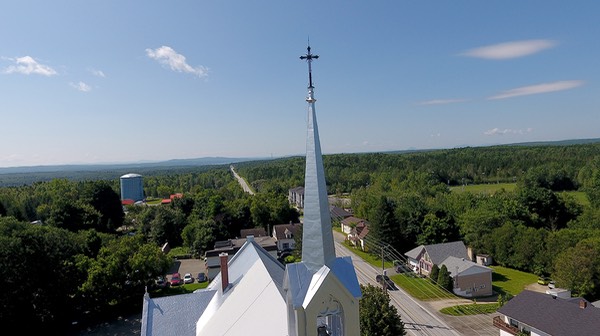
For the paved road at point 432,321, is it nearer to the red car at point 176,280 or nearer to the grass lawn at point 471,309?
the grass lawn at point 471,309

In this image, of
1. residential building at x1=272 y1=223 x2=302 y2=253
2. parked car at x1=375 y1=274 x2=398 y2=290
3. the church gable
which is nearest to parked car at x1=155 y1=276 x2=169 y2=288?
residential building at x1=272 y1=223 x2=302 y2=253

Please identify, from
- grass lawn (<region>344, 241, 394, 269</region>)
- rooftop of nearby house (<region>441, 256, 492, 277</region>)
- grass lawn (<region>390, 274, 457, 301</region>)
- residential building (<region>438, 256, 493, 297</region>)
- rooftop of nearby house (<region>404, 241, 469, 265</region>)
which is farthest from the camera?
grass lawn (<region>344, 241, 394, 269</region>)

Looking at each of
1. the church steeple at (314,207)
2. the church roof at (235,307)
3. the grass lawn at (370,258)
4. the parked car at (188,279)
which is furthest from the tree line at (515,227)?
the church steeple at (314,207)

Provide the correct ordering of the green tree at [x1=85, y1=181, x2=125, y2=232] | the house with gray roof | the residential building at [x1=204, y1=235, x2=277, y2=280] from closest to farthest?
1. the house with gray roof
2. the residential building at [x1=204, y1=235, x2=277, y2=280]
3. the green tree at [x1=85, y1=181, x2=125, y2=232]

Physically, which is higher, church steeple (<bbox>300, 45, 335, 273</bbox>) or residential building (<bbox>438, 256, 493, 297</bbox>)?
church steeple (<bbox>300, 45, 335, 273</bbox>)

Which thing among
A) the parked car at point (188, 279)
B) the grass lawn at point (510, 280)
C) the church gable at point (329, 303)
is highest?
the church gable at point (329, 303)

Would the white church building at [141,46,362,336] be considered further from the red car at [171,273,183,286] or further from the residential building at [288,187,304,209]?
the residential building at [288,187,304,209]

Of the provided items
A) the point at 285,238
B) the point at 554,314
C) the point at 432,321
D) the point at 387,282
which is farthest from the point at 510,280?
the point at 285,238

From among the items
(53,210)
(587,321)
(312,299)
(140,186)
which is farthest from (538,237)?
(140,186)

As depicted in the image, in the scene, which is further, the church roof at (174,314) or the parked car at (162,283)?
the parked car at (162,283)
